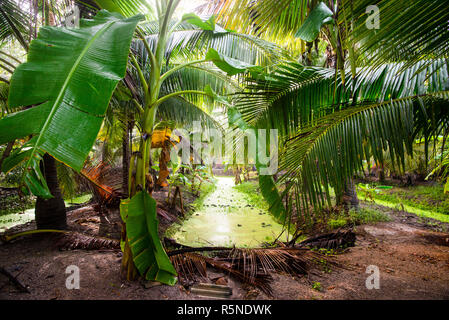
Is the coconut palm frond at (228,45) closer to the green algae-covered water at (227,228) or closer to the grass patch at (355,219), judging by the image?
the green algae-covered water at (227,228)

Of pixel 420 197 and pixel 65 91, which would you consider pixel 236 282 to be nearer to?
pixel 65 91

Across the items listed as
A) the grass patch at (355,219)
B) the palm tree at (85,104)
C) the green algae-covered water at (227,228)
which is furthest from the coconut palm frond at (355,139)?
the grass patch at (355,219)

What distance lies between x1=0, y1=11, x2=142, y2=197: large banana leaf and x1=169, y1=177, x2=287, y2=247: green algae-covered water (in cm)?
243

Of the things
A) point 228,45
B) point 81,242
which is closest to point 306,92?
point 228,45

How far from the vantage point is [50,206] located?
7.55 ft

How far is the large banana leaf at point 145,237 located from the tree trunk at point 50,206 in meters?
1.62

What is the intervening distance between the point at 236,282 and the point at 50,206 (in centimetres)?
223

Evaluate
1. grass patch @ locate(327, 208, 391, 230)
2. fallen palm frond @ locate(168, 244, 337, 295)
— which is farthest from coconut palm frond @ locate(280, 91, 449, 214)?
grass patch @ locate(327, 208, 391, 230)

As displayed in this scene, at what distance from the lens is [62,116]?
69 cm

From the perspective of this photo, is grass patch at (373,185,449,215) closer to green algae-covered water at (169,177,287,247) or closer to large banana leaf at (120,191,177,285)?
green algae-covered water at (169,177,287,247)

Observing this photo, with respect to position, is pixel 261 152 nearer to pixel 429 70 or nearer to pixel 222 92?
pixel 429 70

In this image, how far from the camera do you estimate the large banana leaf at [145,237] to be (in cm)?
127
